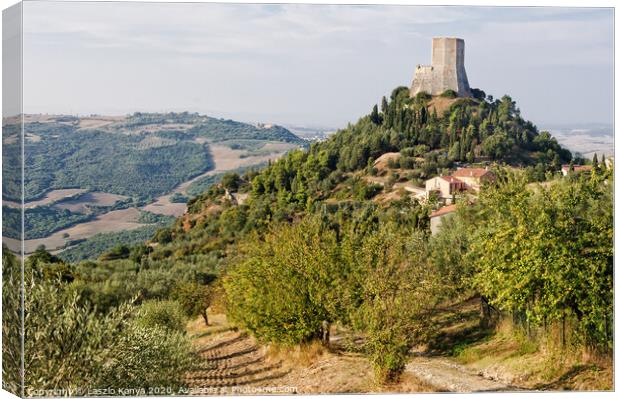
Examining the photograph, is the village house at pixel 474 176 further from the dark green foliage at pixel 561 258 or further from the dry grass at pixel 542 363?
the dark green foliage at pixel 561 258

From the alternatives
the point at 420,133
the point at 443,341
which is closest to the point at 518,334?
the point at 443,341

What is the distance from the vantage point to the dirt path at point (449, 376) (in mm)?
11484


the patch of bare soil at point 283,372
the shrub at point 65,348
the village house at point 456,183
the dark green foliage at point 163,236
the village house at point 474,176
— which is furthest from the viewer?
the village house at point 456,183

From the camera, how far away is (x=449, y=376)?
11852mm

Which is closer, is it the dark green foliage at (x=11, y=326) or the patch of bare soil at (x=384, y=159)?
the dark green foliage at (x=11, y=326)

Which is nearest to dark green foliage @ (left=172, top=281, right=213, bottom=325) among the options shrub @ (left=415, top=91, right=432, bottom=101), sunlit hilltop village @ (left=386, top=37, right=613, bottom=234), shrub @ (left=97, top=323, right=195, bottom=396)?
sunlit hilltop village @ (left=386, top=37, right=613, bottom=234)

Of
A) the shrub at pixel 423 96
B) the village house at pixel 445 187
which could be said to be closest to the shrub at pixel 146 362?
the village house at pixel 445 187

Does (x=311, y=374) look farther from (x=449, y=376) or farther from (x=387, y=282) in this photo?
(x=449, y=376)

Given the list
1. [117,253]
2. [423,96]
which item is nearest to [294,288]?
[117,253]

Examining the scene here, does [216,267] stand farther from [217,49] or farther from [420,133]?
[420,133]

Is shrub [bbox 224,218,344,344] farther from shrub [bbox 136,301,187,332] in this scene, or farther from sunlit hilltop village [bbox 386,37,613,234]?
sunlit hilltop village [bbox 386,37,613,234]

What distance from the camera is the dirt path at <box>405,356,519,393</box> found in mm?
11484

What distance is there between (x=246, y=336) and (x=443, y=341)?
3.51 m

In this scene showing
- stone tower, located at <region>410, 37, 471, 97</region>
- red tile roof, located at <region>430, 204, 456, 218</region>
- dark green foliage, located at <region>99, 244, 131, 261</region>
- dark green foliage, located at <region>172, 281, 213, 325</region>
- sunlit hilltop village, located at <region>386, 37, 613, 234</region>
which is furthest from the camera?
red tile roof, located at <region>430, 204, 456, 218</region>
